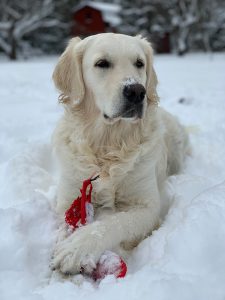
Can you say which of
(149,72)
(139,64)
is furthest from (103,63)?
(149,72)

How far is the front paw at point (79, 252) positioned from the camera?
83.5 inches

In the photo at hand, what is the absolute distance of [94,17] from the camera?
2930cm

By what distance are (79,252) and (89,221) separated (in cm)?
48

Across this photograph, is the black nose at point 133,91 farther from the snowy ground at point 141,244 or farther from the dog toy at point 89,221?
the snowy ground at point 141,244

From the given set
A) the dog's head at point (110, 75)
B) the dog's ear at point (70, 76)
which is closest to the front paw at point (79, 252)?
the dog's head at point (110, 75)

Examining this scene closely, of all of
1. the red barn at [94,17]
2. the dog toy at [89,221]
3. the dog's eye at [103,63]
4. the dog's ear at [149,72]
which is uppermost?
the dog's eye at [103,63]

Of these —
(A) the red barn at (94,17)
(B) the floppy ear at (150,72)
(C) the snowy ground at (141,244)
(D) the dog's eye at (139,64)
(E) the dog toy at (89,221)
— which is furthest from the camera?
(A) the red barn at (94,17)

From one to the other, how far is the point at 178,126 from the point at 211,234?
2.47m

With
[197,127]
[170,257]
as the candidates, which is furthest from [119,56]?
[197,127]

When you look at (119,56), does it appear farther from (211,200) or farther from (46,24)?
(46,24)

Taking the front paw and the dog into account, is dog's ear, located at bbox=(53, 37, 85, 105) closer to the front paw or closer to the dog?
the dog

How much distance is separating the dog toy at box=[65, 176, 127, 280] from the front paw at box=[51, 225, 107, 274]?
4 cm

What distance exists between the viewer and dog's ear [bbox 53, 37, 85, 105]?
9.89ft

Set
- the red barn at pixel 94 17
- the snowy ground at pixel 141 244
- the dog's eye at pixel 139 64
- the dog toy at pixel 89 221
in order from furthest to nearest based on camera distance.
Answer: the red barn at pixel 94 17 → the dog's eye at pixel 139 64 → the dog toy at pixel 89 221 → the snowy ground at pixel 141 244
